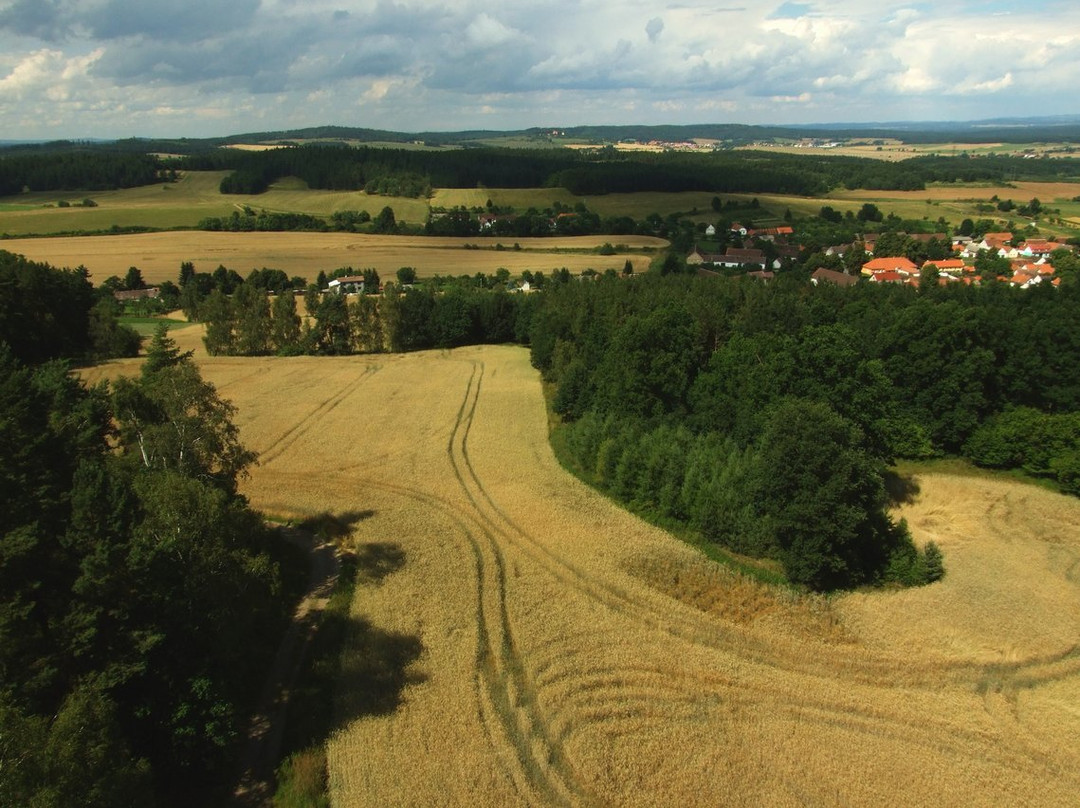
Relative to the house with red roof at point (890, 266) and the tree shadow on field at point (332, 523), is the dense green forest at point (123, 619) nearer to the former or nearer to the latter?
the tree shadow on field at point (332, 523)

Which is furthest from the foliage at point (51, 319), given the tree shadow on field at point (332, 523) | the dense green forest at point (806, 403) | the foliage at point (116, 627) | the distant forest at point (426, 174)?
the distant forest at point (426, 174)

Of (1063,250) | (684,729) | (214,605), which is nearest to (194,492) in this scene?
(214,605)

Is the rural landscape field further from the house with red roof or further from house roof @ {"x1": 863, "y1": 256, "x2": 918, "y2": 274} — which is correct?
house roof @ {"x1": 863, "y1": 256, "x2": 918, "y2": 274}

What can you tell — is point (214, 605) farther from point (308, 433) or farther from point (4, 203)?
point (4, 203)

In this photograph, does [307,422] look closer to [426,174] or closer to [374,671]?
[374,671]

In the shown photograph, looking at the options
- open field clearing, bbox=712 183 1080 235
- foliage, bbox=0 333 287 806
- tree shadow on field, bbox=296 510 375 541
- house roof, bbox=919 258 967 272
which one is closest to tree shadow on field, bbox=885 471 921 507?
tree shadow on field, bbox=296 510 375 541

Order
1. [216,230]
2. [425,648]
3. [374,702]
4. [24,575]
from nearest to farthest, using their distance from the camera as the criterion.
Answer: [24,575] → [374,702] → [425,648] → [216,230]

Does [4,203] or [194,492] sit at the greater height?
[4,203]

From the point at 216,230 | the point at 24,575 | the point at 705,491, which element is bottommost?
the point at 705,491
